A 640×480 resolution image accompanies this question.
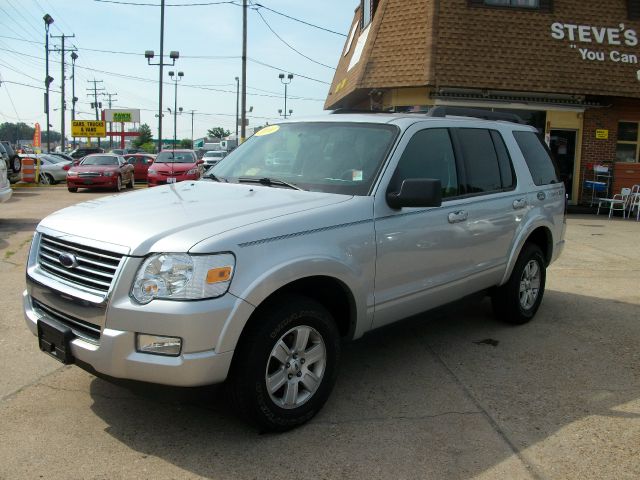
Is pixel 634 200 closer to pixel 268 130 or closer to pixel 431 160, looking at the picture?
pixel 431 160

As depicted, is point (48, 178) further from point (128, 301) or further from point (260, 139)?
point (128, 301)

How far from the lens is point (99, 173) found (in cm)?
2052

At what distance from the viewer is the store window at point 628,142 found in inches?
682

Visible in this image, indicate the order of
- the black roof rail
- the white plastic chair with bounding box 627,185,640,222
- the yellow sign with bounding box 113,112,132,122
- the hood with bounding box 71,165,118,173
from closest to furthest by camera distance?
1. the black roof rail
2. the white plastic chair with bounding box 627,185,640,222
3. the hood with bounding box 71,165,118,173
4. the yellow sign with bounding box 113,112,132,122


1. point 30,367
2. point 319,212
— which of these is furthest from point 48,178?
point 319,212

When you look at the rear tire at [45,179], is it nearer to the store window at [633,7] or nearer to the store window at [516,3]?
the store window at [516,3]

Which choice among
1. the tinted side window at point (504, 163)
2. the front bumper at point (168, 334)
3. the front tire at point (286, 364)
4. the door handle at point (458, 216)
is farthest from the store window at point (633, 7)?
the front bumper at point (168, 334)

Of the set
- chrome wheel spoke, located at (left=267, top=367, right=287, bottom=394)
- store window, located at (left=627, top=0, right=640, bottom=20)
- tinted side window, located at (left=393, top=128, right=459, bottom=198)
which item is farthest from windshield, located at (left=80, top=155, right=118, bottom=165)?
chrome wheel spoke, located at (left=267, top=367, right=287, bottom=394)

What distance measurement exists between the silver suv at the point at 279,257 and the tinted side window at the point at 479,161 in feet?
0.06

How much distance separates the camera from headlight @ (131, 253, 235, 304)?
2.95m

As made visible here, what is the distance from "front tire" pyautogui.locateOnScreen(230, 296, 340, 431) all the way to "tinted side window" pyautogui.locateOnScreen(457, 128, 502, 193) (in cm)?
197

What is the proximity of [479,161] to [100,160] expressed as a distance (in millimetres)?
19391

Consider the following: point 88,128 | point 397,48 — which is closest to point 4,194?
point 397,48

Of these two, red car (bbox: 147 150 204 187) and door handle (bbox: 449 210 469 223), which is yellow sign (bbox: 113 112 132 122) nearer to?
red car (bbox: 147 150 204 187)
